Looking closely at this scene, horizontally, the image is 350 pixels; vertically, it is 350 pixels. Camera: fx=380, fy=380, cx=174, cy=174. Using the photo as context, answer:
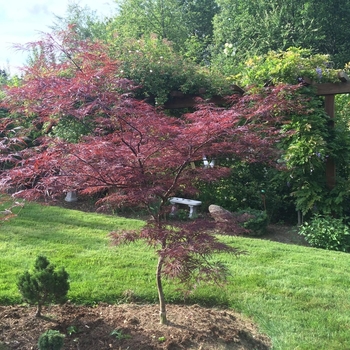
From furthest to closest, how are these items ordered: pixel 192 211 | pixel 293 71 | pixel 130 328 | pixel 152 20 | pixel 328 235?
pixel 152 20, pixel 192 211, pixel 293 71, pixel 328 235, pixel 130 328

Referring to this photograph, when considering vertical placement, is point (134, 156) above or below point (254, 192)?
above

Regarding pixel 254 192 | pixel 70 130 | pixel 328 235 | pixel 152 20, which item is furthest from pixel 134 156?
pixel 152 20

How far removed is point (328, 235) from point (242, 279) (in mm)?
2378

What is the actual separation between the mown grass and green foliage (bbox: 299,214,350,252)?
50cm

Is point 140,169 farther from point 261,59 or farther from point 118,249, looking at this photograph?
point 261,59

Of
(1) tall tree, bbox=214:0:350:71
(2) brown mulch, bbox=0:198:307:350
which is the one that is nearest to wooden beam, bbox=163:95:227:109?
(2) brown mulch, bbox=0:198:307:350

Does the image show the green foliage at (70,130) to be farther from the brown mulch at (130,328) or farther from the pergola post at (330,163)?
the pergola post at (330,163)

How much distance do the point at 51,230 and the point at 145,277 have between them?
82.9 inches

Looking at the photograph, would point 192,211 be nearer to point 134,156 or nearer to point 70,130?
point 70,130

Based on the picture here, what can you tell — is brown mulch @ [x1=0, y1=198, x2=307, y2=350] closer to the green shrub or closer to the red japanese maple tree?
the red japanese maple tree

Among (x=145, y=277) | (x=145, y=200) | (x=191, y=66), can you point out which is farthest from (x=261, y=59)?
(x=145, y=200)

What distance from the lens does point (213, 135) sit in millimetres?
2379

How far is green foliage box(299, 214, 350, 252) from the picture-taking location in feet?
18.0

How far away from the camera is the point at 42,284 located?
262 cm
